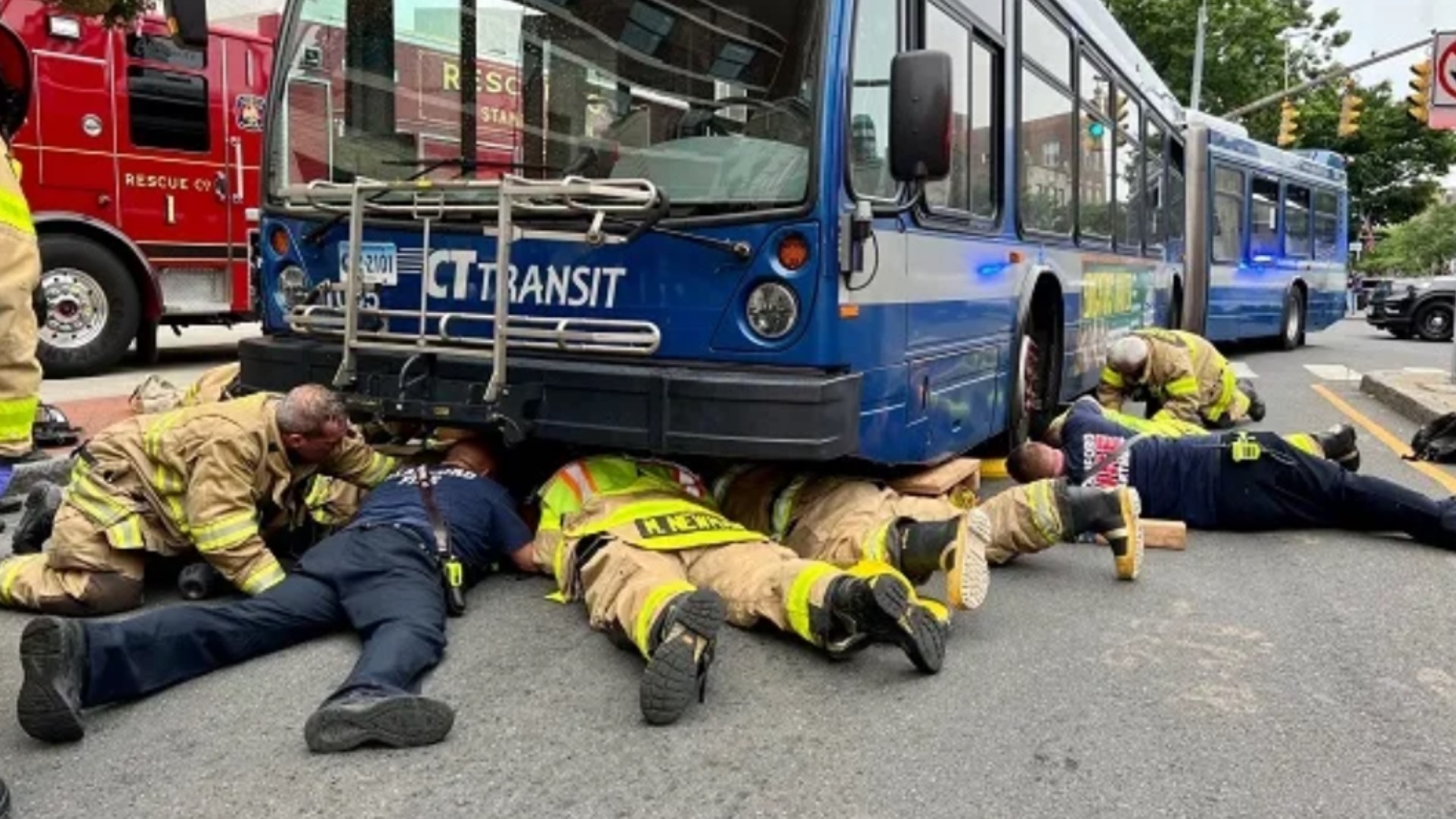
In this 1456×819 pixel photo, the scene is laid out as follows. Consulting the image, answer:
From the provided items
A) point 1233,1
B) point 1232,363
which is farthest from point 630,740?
point 1233,1

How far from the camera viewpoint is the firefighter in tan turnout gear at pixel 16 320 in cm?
273

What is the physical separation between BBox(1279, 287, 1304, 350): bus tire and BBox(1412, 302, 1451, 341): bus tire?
4.66 meters

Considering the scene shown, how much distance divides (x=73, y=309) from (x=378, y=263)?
6.46 meters

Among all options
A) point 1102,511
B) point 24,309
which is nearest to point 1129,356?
point 1102,511

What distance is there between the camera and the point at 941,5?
201 inches

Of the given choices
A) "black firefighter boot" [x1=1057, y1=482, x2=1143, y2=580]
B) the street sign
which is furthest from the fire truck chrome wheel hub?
the street sign

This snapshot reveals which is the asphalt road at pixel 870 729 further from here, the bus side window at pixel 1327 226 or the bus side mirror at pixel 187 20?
the bus side window at pixel 1327 226

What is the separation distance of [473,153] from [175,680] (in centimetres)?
217

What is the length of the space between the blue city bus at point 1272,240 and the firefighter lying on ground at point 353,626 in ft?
39.7

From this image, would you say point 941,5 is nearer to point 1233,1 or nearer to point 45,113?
point 45,113

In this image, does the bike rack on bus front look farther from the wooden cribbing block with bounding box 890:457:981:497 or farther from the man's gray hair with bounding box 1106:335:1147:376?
the man's gray hair with bounding box 1106:335:1147:376

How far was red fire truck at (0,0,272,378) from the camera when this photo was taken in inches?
390

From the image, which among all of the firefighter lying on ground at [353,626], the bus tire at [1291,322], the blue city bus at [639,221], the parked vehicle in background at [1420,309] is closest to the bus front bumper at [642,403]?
the blue city bus at [639,221]

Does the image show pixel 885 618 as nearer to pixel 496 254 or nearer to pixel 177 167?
pixel 496 254
